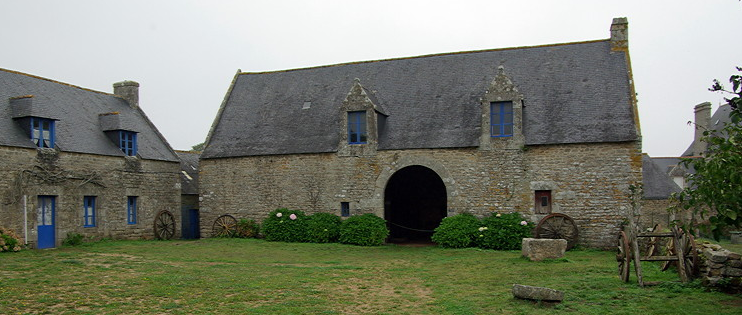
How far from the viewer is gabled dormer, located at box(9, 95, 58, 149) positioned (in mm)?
16844

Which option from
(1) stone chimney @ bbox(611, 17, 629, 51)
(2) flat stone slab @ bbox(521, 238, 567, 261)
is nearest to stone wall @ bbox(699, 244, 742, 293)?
(2) flat stone slab @ bbox(521, 238, 567, 261)

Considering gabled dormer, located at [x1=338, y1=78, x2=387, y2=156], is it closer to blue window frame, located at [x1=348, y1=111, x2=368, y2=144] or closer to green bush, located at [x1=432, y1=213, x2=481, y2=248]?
blue window frame, located at [x1=348, y1=111, x2=368, y2=144]

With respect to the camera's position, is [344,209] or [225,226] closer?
[344,209]

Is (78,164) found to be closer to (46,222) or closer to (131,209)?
(46,222)

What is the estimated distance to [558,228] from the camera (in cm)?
1664

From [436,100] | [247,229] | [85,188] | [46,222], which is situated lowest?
[247,229]

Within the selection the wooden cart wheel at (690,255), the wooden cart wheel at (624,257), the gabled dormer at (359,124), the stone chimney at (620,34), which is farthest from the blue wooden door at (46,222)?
the stone chimney at (620,34)

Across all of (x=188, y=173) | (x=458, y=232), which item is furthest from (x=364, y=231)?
(x=188, y=173)

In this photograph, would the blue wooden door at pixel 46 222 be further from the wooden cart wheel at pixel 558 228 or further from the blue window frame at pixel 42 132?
the wooden cart wheel at pixel 558 228

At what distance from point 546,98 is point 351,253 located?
8182mm

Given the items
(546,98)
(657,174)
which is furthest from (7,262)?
(657,174)

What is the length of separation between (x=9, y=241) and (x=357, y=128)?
1072 cm

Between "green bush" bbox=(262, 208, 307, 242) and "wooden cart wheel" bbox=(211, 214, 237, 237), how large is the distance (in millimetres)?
1454

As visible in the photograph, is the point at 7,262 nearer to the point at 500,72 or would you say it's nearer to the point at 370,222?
the point at 370,222
